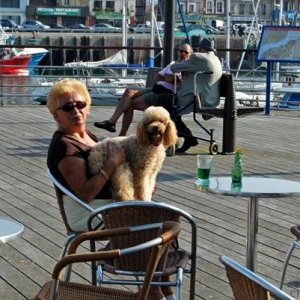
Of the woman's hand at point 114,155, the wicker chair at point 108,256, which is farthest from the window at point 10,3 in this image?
the wicker chair at point 108,256

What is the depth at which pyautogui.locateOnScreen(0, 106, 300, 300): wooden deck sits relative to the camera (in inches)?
226

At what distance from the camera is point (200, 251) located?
20.6ft

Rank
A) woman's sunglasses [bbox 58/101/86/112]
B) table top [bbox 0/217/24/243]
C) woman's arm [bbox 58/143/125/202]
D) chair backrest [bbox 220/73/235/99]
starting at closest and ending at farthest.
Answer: table top [bbox 0/217/24/243]
woman's arm [bbox 58/143/125/202]
woman's sunglasses [bbox 58/101/86/112]
chair backrest [bbox 220/73/235/99]

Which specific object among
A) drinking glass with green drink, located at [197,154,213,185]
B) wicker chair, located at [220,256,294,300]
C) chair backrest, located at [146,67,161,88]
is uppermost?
wicker chair, located at [220,256,294,300]

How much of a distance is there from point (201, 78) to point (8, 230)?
6277 mm

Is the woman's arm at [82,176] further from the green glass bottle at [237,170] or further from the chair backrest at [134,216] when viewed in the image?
the green glass bottle at [237,170]

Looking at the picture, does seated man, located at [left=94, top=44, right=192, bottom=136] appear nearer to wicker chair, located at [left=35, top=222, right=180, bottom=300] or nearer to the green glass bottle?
the green glass bottle

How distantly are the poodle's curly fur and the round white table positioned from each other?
0.85ft

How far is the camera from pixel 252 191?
15.8 feet

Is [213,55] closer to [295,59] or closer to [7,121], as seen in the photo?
[7,121]

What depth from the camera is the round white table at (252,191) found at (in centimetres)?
478

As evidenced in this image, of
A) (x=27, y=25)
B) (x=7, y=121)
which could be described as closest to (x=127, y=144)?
(x=7, y=121)

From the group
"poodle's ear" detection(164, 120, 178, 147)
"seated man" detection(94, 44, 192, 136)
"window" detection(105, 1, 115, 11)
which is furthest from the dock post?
"window" detection(105, 1, 115, 11)

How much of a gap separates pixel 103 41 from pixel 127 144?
58.8 metres
